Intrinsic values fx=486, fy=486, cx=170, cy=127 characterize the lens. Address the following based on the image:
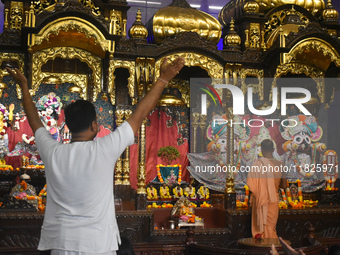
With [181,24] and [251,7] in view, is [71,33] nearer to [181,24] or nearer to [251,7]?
[181,24]

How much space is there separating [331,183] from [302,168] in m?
0.89

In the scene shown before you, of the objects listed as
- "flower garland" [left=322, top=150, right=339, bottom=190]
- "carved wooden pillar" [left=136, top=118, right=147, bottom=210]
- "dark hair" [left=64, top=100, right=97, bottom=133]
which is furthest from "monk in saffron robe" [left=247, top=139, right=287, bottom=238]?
"dark hair" [left=64, top=100, right=97, bottom=133]

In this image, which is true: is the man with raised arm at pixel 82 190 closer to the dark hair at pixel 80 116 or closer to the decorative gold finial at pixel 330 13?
the dark hair at pixel 80 116

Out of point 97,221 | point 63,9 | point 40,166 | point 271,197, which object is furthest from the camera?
point 40,166

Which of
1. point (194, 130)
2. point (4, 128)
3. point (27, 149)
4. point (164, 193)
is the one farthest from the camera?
point (194, 130)

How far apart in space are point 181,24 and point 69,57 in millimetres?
2276

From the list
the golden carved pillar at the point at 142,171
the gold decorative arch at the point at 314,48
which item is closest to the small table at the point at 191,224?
the golden carved pillar at the point at 142,171

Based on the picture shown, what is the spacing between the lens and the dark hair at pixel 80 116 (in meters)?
2.40

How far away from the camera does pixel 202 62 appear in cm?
871

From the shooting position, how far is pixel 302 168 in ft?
33.0

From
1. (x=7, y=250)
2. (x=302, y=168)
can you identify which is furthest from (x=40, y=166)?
(x=302, y=168)

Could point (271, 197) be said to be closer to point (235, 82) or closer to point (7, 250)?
point (235, 82)

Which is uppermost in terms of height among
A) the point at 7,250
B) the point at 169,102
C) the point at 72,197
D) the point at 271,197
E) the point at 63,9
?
the point at 63,9

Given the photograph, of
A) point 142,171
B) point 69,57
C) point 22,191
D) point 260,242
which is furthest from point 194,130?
point 260,242
